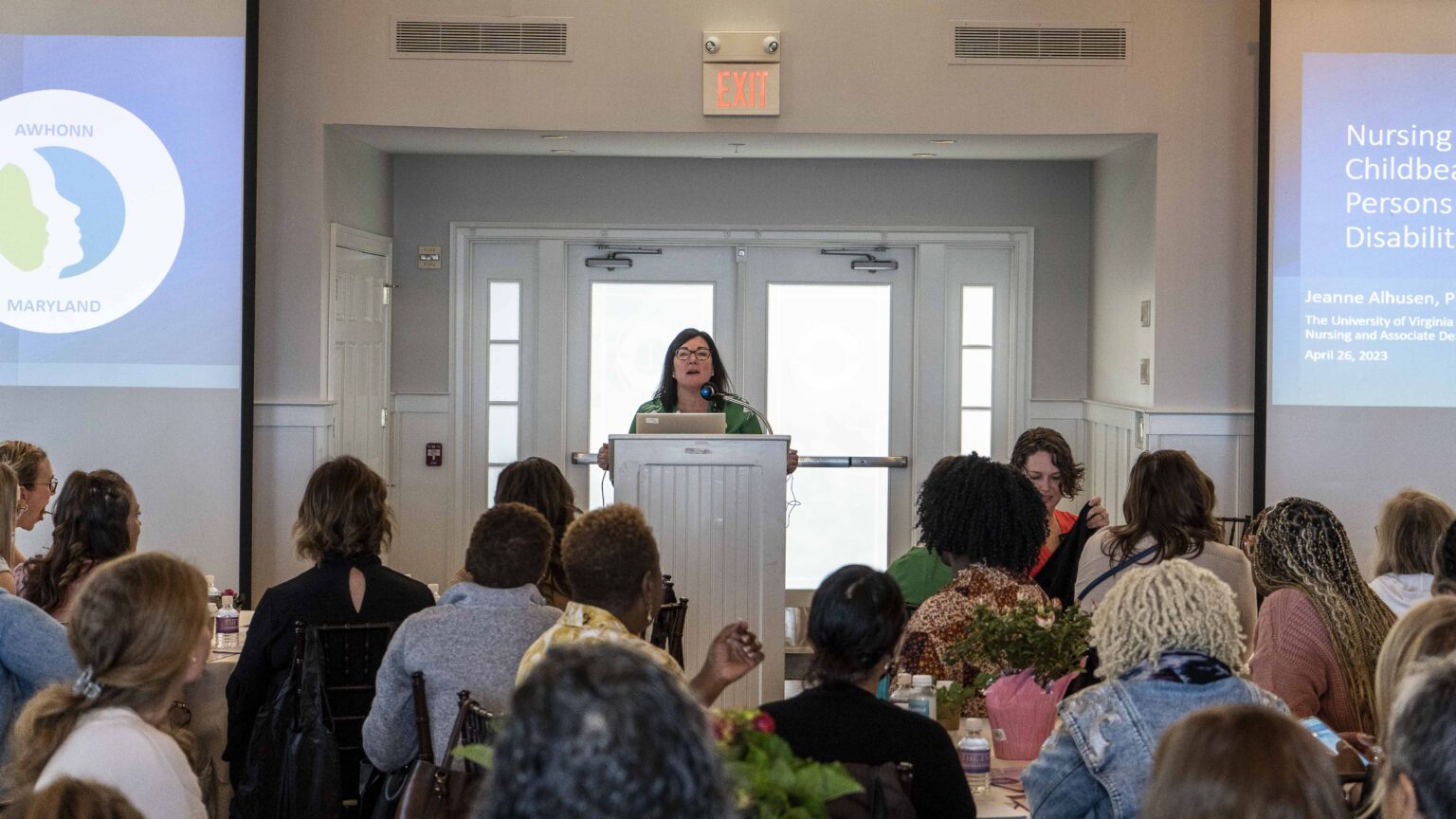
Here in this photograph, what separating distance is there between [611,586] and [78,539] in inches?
67.0

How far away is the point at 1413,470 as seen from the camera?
638 cm

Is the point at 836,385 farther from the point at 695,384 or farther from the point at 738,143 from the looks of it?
the point at 695,384

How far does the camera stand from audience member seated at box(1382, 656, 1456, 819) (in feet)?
5.16

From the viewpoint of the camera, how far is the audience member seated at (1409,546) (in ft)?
11.7

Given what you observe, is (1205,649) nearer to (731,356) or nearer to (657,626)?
(657,626)

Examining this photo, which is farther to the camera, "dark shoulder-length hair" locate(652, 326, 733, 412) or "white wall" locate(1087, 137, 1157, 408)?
"white wall" locate(1087, 137, 1157, 408)

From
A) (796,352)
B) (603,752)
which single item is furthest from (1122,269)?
(603,752)

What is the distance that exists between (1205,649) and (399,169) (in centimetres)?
609

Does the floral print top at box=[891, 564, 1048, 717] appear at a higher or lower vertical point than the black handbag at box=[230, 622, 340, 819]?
higher

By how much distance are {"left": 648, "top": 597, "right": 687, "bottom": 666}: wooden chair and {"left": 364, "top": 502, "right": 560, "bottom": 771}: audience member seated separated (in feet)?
2.30

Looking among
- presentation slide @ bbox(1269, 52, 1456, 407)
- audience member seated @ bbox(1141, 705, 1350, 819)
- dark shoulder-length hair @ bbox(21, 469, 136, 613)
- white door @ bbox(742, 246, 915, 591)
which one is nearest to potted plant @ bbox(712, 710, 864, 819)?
audience member seated @ bbox(1141, 705, 1350, 819)

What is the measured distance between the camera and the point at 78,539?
374cm

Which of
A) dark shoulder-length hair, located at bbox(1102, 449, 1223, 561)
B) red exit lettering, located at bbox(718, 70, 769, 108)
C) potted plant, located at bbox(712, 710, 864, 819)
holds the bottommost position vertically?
potted plant, located at bbox(712, 710, 864, 819)

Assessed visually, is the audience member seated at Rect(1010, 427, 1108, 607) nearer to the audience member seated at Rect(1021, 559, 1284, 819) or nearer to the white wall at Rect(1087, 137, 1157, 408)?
the white wall at Rect(1087, 137, 1157, 408)
